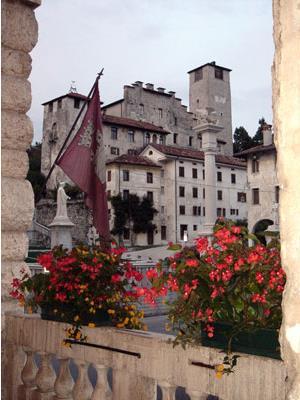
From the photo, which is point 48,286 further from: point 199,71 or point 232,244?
point 199,71

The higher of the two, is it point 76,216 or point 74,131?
point 74,131

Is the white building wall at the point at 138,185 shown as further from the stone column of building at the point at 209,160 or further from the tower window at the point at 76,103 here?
the stone column of building at the point at 209,160

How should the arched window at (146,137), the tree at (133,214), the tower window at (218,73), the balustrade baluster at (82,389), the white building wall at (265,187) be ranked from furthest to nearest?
the tower window at (218,73) → the arched window at (146,137) → the tree at (133,214) → the white building wall at (265,187) → the balustrade baluster at (82,389)

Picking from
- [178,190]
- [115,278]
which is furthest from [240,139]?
[115,278]

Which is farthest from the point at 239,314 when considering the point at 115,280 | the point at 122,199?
the point at 122,199

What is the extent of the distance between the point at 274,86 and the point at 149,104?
58514 mm

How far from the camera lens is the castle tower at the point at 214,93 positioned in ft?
214

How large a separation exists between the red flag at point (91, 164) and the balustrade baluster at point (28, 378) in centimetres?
146

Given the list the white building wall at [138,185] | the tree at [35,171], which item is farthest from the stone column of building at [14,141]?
the white building wall at [138,185]

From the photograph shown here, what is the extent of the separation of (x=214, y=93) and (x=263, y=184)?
3215cm

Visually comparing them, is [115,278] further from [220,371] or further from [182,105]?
[182,105]

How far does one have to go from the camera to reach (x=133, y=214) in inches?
1766

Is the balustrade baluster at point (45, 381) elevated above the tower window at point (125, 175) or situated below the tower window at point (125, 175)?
below

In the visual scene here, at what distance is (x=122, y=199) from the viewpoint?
44.0 metres
